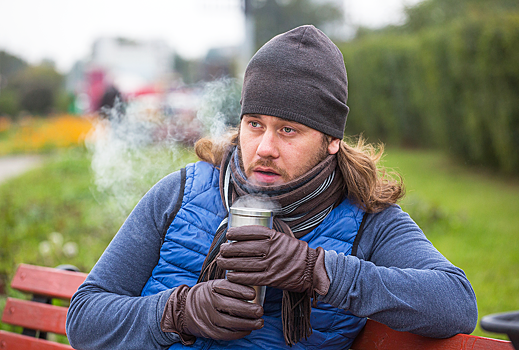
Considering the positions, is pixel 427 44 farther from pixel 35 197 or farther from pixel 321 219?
pixel 321 219

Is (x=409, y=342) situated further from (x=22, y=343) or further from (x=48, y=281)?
(x=22, y=343)

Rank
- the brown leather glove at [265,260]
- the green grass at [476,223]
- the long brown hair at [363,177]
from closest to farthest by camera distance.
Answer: the brown leather glove at [265,260], the long brown hair at [363,177], the green grass at [476,223]

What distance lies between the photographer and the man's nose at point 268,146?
1777mm

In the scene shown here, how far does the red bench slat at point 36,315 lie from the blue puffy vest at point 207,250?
0.79 m

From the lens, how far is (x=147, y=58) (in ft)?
114

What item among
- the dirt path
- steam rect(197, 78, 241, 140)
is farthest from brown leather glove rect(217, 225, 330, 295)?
the dirt path

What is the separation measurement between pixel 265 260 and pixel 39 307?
1.65m

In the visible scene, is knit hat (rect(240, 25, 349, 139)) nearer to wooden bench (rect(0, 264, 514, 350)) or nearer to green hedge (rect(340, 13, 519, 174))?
wooden bench (rect(0, 264, 514, 350))

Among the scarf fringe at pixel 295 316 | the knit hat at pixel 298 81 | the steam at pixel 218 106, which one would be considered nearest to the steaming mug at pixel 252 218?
the scarf fringe at pixel 295 316

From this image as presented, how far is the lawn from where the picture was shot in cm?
443

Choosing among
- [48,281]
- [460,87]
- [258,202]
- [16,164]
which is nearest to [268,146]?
[258,202]

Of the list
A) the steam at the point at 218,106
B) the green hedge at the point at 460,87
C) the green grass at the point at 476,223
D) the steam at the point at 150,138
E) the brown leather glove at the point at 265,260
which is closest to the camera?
the brown leather glove at the point at 265,260

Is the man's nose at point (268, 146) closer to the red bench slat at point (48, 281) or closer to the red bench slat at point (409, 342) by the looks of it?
the red bench slat at point (409, 342)

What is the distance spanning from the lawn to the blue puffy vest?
0.49m
